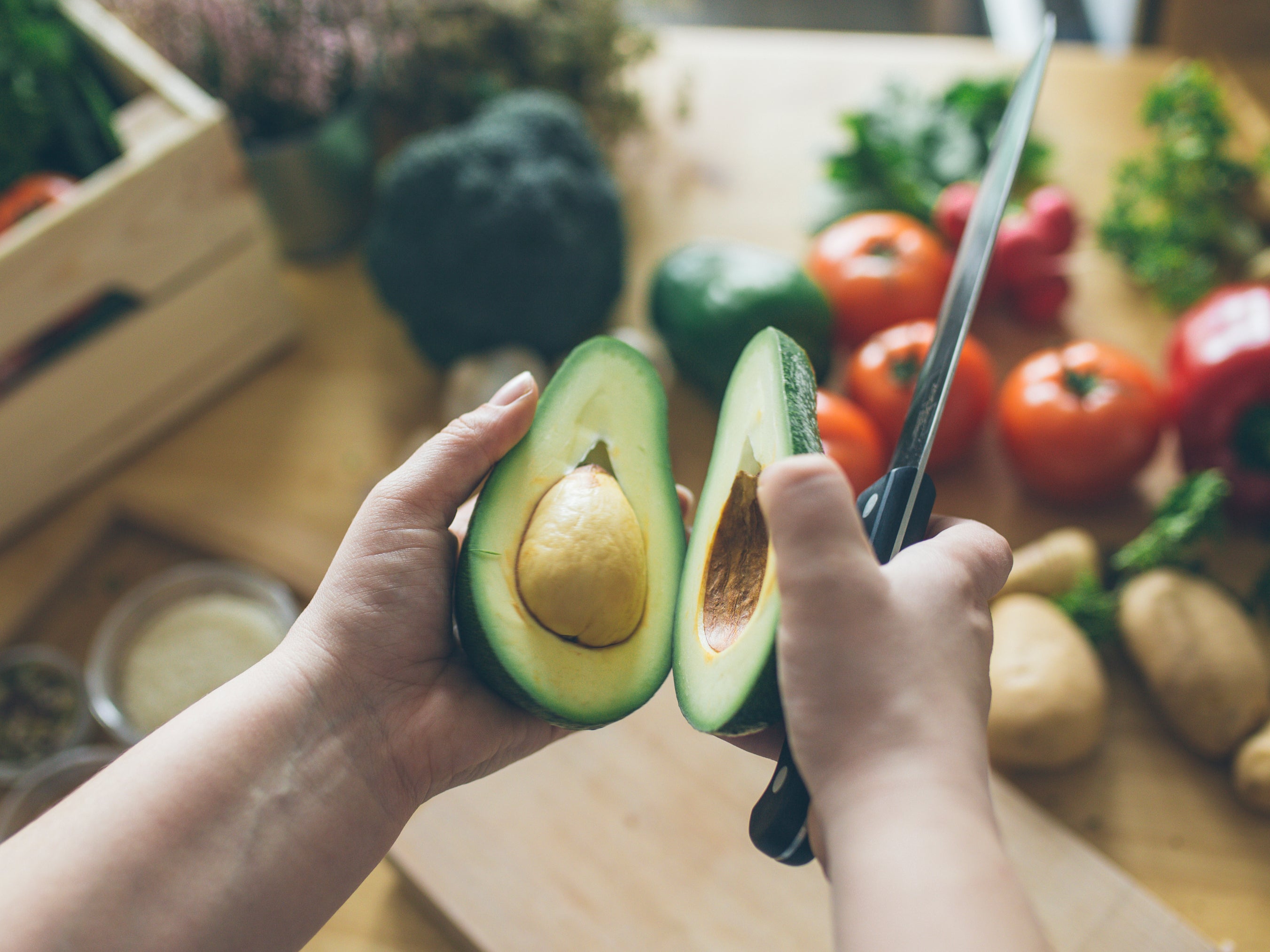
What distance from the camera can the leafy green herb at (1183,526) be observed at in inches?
38.7

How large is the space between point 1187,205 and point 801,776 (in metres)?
1.18

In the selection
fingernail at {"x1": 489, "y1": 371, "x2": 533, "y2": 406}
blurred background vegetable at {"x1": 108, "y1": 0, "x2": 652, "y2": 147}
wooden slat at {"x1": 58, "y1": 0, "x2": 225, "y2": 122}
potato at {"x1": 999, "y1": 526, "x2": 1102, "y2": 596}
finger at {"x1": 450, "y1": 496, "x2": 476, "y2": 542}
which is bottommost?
potato at {"x1": 999, "y1": 526, "x2": 1102, "y2": 596}

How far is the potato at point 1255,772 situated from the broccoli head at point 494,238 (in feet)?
3.04

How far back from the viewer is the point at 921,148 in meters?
1.41

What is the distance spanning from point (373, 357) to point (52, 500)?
0.47 metres

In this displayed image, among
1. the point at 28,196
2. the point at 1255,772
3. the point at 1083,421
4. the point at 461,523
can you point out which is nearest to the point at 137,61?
the point at 28,196

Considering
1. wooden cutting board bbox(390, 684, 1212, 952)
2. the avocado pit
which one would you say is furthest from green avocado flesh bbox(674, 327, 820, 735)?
wooden cutting board bbox(390, 684, 1212, 952)

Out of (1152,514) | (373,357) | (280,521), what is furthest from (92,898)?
(1152,514)

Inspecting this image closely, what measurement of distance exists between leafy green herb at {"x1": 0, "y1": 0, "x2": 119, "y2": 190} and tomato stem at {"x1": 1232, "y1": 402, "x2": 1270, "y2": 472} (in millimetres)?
1396

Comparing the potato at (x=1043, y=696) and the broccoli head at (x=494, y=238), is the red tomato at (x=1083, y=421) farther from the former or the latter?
the broccoli head at (x=494, y=238)

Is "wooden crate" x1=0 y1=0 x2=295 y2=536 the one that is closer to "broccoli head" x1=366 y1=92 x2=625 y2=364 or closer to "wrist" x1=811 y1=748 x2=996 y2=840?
"broccoli head" x1=366 y1=92 x2=625 y2=364

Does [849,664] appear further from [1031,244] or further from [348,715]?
[1031,244]

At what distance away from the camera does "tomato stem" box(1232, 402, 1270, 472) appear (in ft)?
3.52

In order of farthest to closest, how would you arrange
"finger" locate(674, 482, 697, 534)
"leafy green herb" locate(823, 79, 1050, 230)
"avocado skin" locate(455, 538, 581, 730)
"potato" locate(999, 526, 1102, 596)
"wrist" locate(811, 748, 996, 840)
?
"leafy green herb" locate(823, 79, 1050, 230), "potato" locate(999, 526, 1102, 596), "finger" locate(674, 482, 697, 534), "avocado skin" locate(455, 538, 581, 730), "wrist" locate(811, 748, 996, 840)
